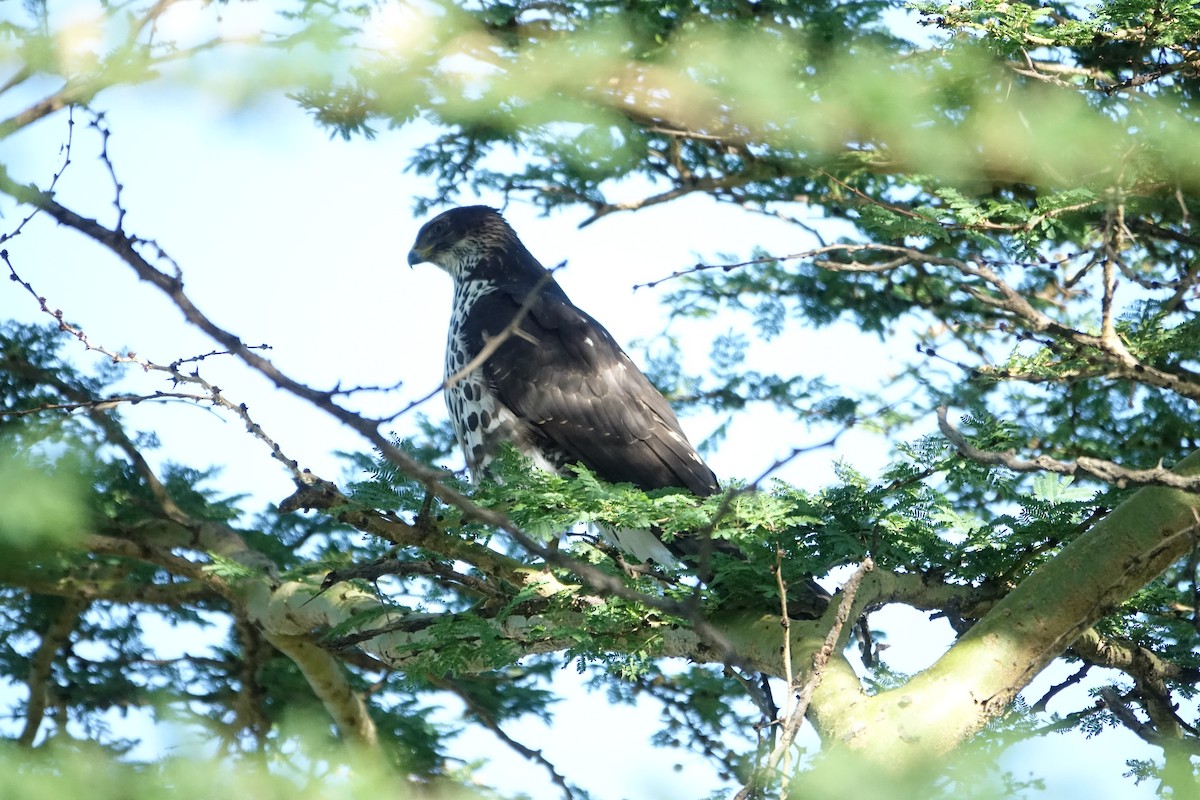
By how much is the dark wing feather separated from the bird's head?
100 cm

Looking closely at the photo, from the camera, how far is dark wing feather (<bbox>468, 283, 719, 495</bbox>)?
18.5 feet

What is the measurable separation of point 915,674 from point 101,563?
378cm

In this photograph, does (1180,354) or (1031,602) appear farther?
(1180,354)

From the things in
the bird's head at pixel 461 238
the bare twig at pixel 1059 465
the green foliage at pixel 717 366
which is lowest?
the bare twig at pixel 1059 465

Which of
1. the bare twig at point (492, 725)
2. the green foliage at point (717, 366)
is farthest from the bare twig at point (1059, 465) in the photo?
the bare twig at point (492, 725)

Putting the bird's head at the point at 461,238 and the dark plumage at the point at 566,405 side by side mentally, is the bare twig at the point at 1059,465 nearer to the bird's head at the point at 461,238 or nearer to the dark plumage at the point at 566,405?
the dark plumage at the point at 566,405

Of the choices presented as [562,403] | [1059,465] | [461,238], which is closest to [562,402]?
[562,403]

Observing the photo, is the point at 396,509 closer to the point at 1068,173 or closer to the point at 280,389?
the point at 280,389

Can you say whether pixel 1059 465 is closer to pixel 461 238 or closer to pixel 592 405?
pixel 592 405

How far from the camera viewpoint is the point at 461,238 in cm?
711

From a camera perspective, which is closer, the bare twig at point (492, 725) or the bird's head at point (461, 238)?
the bare twig at point (492, 725)

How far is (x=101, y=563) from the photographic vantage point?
19.0 ft

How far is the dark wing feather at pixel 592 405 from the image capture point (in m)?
5.63

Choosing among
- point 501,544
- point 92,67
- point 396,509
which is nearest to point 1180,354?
point 501,544
